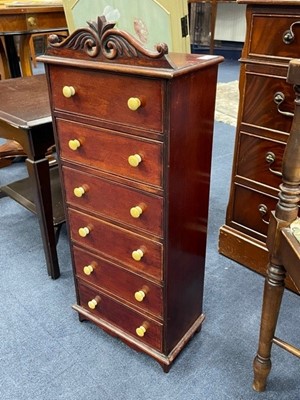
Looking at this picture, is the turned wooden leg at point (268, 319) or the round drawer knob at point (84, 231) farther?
the round drawer knob at point (84, 231)

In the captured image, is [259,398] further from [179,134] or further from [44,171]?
[44,171]

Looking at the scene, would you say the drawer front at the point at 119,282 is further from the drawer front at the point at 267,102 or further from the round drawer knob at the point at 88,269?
the drawer front at the point at 267,102

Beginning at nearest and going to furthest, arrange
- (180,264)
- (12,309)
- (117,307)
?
(180,264) → (117,307) → (12,309)

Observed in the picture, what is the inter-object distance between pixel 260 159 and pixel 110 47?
836mm

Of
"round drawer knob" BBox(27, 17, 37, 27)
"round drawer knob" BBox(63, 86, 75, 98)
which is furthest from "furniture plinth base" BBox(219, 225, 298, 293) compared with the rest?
"round drawer knob" BBox(27, 17, 37, 27)

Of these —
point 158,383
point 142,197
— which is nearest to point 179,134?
point 142,197

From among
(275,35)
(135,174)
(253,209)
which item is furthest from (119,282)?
(275,35)

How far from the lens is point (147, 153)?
92 cm

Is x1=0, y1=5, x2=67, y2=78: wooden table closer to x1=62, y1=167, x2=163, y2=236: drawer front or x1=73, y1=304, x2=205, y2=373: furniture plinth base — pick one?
x1=62, y1=167, x2=163, y2=236: drawer front

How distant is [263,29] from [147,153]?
71 cm

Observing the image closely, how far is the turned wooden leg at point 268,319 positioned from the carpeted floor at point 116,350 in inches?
2.8

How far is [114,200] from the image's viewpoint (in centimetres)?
107

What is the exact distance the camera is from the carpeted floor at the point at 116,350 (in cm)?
118

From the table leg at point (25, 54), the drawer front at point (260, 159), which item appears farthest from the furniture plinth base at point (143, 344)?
the table leg at point (25, 54)
